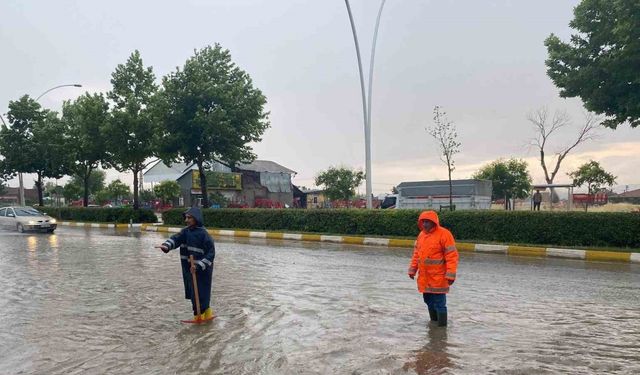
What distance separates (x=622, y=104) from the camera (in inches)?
608

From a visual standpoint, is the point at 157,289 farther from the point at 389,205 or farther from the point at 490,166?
the point at 490,166

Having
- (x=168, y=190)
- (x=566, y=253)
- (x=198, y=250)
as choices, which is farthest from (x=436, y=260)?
(x=168, y=190)

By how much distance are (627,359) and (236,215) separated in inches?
858

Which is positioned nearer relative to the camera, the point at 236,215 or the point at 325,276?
the point at 325,276

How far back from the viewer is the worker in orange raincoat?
234 inches

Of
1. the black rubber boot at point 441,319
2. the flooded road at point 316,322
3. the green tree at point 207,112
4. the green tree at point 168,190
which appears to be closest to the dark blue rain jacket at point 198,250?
the flooded road at point 316,322

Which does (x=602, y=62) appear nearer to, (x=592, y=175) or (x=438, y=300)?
(x=438, y=300)

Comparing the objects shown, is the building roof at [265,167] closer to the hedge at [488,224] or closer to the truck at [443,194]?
the truck at [443,194]

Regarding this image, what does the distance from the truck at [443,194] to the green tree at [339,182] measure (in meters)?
24.3

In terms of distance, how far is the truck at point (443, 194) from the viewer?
94.6 feet

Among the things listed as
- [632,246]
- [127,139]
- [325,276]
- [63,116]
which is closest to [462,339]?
[325,276]

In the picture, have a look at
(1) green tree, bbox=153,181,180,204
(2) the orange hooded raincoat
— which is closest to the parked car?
(2) the orange hooded raincoat

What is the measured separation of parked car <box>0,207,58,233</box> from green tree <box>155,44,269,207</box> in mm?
6660

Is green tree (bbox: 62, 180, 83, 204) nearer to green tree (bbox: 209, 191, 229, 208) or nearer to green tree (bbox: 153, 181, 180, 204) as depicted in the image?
green tree (bbox: 153, 181, 180, 204)
